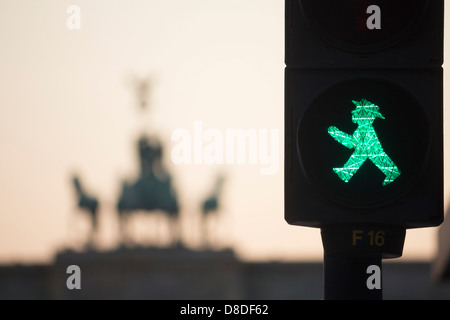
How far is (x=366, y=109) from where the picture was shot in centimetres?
431

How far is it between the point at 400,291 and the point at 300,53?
75.9 m

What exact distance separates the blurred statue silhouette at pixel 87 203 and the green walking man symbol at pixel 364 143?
2507 inches

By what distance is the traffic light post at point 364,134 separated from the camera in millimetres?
4258

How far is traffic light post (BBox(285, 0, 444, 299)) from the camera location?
4.26 meters

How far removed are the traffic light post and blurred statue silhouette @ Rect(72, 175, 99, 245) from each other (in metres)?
63.7

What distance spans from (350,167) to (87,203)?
64.3 meters

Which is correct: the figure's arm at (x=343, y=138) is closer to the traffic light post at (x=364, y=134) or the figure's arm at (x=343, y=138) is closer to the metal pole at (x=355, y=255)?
the traffic light post at (x=364, y=134)

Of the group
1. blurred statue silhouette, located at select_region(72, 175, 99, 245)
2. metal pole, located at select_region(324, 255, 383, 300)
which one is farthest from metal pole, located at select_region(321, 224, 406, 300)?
blurred statue silhouette, located at select_region(72, 175, 99, 245)

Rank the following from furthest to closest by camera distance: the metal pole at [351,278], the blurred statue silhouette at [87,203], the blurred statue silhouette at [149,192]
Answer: the blurred statue silhouette at [149,192]
the blurred statue silhouette at [87,203]
the metal pole at [351,278]

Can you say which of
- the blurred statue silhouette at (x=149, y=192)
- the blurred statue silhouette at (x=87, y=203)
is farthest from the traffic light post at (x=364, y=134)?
the blurred statue silhouette at (x=149, y=192)

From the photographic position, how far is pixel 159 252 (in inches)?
2945

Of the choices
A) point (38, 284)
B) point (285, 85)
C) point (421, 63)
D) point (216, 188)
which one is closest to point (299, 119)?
point (285, 85)

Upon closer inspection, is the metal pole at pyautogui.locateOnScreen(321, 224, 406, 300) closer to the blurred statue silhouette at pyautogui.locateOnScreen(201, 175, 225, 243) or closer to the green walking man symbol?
the green walking man symbol

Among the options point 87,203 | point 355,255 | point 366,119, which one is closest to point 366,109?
point 366,119
